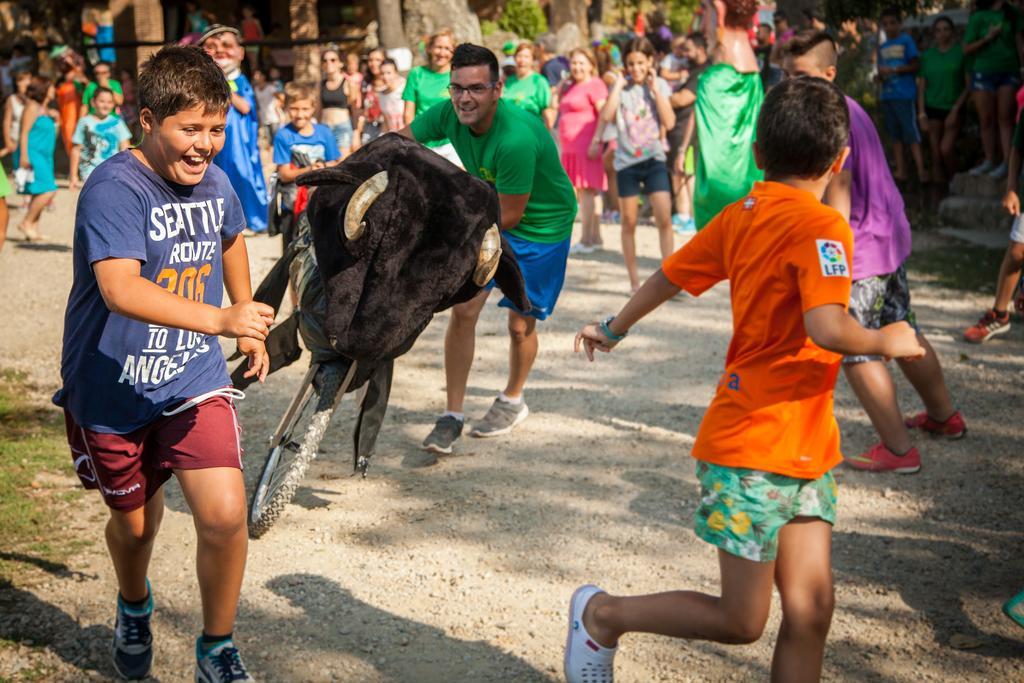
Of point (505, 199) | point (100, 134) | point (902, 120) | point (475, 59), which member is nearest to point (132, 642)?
point (505, 199)

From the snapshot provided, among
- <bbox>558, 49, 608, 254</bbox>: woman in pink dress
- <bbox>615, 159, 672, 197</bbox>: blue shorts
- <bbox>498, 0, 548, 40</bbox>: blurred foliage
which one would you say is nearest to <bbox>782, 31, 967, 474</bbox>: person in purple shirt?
<bbox>615, 159, 672, 197</bbox>: blue shorts

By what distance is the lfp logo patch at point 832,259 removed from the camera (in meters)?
2.75

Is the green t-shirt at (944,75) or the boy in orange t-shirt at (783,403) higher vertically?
the green t-shirt at (944,75)

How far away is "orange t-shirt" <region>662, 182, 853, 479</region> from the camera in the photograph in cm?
280

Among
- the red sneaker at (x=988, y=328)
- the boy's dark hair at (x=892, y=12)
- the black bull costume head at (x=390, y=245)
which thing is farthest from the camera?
the boy's dark hair at (x=892, y=12)

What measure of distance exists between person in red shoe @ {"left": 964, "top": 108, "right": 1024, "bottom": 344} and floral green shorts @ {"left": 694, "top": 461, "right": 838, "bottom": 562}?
13.3 ft

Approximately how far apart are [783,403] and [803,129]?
73cm

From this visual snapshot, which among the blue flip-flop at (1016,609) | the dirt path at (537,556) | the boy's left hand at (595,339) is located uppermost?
the boy's left hand at (595,339)

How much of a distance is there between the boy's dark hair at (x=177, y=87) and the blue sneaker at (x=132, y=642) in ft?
5.15

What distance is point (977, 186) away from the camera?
39.1 ft

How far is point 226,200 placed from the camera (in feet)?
11.2

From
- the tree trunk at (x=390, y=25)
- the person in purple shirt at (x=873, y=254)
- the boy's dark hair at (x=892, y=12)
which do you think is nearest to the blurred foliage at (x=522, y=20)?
the tree trunk at (x=390, y=25)

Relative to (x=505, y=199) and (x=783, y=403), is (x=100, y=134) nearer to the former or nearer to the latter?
(x=505, y=199)

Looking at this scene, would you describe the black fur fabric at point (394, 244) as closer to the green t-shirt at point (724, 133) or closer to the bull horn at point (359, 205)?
the bull horn at point (359, 205)
